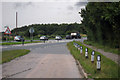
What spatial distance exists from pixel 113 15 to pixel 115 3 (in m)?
0.88

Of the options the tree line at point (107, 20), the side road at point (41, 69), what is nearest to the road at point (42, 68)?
the side road at point (41, 69)

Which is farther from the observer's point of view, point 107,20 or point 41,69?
point 107,20

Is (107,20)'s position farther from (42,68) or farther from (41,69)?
(41,69)

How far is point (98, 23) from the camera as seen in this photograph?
70.6 feet

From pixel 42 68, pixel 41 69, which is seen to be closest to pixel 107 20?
pixel 42 68

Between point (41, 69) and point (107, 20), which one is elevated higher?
point (107, 20)

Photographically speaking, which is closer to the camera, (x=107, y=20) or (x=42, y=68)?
(x=42, y=68)

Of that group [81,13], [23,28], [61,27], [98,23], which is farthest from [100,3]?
[23,28]

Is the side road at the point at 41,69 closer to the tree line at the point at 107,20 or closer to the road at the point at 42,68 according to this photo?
the road at the point at 42,68

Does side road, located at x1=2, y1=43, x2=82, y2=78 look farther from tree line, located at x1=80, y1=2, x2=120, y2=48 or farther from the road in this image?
tree line, located at x1=80, y1=2, x2=120, y2=48

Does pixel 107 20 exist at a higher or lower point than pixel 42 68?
higher

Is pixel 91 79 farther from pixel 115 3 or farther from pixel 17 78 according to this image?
pixel 115 3

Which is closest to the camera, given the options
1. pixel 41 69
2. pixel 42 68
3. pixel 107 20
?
pixel 41 69

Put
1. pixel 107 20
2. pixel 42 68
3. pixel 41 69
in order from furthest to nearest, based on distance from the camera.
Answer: pixel 107 20, pixel 42 68, pixel 41 69
